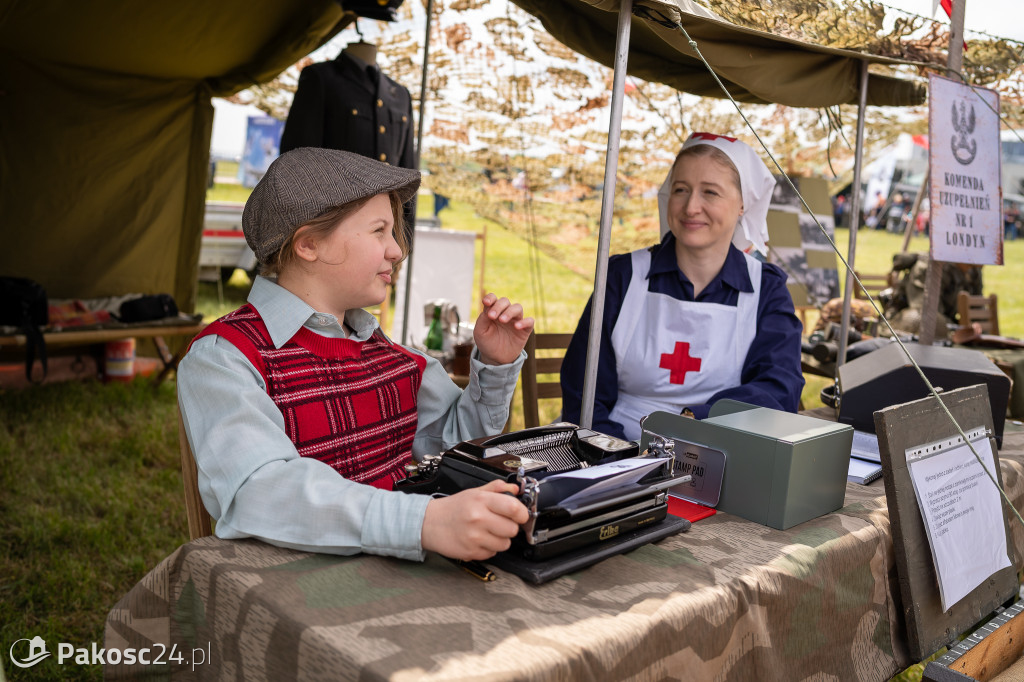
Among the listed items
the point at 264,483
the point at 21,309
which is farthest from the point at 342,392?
the point at 21,309

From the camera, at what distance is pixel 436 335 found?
165 inches

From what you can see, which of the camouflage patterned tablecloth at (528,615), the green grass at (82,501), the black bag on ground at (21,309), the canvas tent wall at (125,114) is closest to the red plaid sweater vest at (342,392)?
the camouflage patterned tablecloth at (528,615)

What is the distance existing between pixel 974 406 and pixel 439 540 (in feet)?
4.45

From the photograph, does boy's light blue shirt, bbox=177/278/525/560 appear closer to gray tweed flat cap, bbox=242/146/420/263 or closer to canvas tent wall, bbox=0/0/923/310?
gray tweed flat cap, bbox=242/146/420/263

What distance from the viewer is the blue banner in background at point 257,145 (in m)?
13.4

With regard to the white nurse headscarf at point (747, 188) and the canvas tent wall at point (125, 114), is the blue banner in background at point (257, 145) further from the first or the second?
the white nurse headscarf at point (747, 188)

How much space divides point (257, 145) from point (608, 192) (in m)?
13.2

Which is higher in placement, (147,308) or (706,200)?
(706,200)

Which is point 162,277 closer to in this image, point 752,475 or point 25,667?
point 25,667

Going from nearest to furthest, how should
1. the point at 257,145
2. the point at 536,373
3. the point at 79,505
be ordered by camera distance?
the point at 536,373 < the point at 79,505 < the point at 257,145

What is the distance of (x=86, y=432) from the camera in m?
4.38

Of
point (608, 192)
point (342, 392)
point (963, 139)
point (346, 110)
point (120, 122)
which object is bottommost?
point (342, 392)

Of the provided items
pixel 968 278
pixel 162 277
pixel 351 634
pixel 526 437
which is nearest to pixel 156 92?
pixel 162 277

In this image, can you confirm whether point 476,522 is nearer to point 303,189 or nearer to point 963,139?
point 303,189
